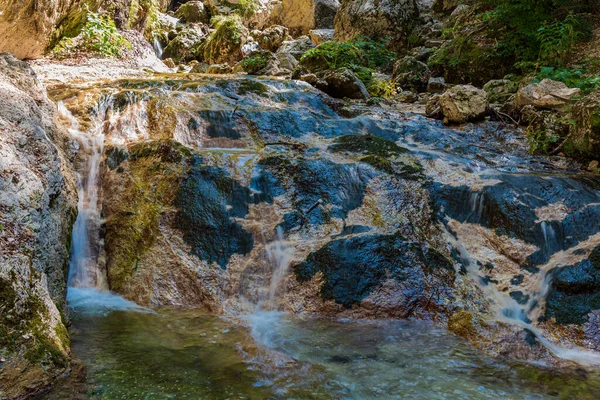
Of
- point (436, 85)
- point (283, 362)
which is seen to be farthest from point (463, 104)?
point (283, 362)

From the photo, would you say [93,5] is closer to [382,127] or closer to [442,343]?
[382,127]

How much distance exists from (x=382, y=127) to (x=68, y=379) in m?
6.21

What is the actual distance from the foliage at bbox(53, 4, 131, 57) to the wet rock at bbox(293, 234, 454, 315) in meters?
→ 8.34

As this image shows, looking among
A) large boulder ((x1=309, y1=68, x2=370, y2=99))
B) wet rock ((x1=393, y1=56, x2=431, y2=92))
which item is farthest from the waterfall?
wet rock ((x1=393, y1=56, x2=431, y2=92))

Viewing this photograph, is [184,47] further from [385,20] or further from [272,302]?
[272,302]

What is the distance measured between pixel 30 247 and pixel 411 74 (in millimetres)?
10566

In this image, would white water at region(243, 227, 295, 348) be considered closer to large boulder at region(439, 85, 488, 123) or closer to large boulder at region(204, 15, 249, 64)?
large boulder at region(439, 85, 488, 123)

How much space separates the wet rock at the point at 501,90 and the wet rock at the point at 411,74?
2175 mm

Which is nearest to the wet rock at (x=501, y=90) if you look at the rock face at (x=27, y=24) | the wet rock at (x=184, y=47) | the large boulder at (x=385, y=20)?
the large boulder at (x=385, y=20)

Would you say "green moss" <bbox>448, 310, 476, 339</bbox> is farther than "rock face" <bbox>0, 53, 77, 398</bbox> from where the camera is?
Yes

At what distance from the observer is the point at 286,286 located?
4.10 m

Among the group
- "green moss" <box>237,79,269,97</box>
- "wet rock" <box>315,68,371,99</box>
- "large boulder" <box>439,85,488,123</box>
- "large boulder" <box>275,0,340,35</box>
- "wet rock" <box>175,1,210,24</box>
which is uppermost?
"wet rock" <box>175,1,210,24</box>

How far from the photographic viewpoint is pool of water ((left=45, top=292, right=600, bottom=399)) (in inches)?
101

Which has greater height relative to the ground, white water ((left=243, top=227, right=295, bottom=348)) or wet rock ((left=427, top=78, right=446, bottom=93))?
wet rock ((left=427, top=78, right=446, bottom=93))
